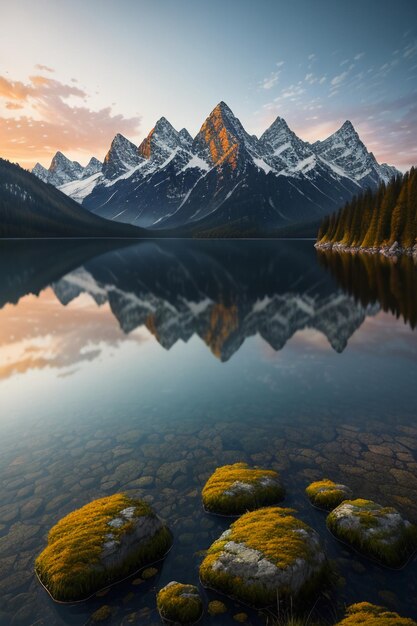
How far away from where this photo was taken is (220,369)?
26.3 metres

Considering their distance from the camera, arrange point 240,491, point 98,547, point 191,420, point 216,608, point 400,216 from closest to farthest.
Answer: point 216,608
point 98,547
point 240,491
point 191,420
point 400,216

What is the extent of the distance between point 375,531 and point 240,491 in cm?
395

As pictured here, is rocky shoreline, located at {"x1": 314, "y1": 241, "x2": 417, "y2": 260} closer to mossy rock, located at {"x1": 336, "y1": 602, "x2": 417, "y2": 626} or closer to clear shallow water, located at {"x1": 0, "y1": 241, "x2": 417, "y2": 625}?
clear shallow water, located at {"x1": 0, "y1": 241, "x2": 417, "y2": 625}

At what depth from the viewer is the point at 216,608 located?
335 inches

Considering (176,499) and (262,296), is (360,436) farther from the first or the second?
(262,296)

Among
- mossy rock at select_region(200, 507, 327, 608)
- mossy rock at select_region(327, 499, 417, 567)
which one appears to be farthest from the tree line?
mossy rock at select_region(200, 507, 327, 608)

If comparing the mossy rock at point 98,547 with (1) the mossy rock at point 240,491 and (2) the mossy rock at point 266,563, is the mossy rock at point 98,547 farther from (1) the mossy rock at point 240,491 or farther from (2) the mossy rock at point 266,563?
(1) the mossy rock at point 240,491

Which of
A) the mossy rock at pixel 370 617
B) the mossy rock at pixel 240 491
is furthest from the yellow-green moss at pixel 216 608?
the mossy rock at pixel 240 491

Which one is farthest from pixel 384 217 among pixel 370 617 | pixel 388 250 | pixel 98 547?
pixel 98 547

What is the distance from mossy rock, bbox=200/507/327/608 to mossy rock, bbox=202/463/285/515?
1.57m

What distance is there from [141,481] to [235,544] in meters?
5.11

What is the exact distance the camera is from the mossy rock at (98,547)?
9.01 m

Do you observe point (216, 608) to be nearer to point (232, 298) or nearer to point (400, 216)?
point (232, 298)

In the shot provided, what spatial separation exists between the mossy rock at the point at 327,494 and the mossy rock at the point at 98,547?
15.7ft
